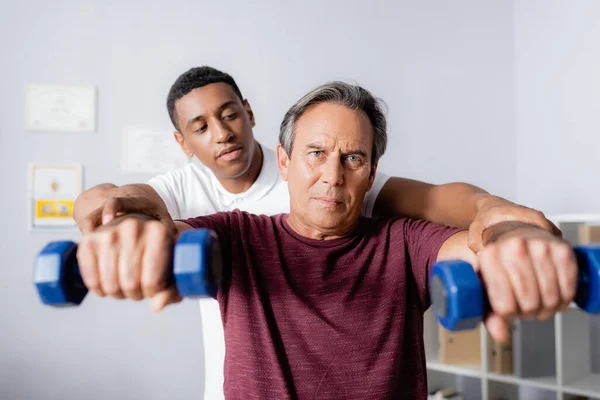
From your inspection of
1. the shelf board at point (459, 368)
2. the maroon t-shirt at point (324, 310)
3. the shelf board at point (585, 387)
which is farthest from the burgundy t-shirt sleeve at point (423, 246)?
the shelf board at point (459, 368)

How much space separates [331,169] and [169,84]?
6.96ft

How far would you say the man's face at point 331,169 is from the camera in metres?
1.31

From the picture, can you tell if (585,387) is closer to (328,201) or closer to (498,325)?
(328,201)

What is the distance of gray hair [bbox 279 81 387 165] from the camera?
1373mm

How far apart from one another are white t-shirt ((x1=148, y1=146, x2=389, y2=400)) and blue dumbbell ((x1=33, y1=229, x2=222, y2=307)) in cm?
81


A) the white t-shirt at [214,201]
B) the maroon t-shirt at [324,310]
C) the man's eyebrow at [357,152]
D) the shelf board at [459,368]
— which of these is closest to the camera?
the maroon t-shirt at [324,310]

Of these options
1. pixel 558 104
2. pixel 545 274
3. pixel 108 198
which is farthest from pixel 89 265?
Answer: pixel 558 104

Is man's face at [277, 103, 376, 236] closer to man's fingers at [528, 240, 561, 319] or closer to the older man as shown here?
the older man

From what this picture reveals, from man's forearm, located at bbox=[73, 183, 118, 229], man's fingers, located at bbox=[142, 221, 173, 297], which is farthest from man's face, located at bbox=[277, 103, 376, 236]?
man's fingers, located at bbox=[142, 221, 173, 297]

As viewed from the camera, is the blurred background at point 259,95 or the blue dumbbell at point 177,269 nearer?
the blue dumbbell at point 177,269

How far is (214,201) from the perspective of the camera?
179 centimetres

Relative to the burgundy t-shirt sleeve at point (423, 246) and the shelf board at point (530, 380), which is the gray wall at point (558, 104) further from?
the burgundy t-shirt sleeve at point (423, 246)

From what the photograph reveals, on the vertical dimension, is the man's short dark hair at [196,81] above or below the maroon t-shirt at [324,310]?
above

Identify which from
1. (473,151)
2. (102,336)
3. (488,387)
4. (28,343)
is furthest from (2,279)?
(473,151)
